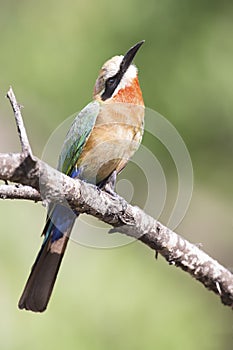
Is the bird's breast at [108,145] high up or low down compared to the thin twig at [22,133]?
up

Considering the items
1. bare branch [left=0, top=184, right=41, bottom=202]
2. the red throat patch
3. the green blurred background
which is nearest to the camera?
bare branch [left=0, top=184, right=41, bottom=202]

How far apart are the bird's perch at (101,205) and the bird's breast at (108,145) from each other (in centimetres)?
22

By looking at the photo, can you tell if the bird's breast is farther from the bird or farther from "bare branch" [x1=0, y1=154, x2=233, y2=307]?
"bare branch" [x1=0, y1=154, x2=233, y2=307]

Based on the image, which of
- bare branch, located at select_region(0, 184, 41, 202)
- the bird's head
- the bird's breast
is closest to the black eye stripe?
the bird's head

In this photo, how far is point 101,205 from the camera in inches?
69.2

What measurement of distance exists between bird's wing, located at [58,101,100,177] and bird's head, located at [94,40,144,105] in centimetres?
10

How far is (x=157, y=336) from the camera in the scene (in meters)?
2.67

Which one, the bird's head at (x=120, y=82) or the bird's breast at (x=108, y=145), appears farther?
the bird's head at (x=120, y=82)

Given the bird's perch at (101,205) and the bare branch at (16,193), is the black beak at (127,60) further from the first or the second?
the bare branch at (16,193)

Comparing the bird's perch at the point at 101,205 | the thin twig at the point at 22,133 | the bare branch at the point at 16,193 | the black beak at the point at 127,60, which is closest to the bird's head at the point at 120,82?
the black beak at the point at 127,60

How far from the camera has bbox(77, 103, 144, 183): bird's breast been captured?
211 cm

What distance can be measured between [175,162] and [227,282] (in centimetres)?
95

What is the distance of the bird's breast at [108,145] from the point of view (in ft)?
6.93

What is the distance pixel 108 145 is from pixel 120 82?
0.87ft
